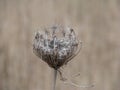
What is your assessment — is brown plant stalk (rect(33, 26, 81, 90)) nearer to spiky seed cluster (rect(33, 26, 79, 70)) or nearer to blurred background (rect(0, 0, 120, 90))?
spiky seed cluster (rect(33, 26, 79, 70))

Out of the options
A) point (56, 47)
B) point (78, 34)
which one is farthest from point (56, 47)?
point (78, 34)

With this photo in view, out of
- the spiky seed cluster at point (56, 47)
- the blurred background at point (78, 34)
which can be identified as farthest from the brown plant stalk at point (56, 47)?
the blurred background at point (78, 34)

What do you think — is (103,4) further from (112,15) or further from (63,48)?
(63,48)

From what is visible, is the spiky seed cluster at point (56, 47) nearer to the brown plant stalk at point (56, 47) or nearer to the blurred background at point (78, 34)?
the brown plant stalk at point (56, 47)

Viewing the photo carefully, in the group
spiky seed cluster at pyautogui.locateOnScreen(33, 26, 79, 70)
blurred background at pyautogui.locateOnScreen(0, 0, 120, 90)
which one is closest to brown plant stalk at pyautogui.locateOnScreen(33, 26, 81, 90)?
spiky seed cluster at pyautogui.locateOnScreen(33, 26, 79, 70)

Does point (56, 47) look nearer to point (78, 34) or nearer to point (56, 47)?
point (56, 47)

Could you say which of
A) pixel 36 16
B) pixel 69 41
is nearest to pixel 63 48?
pixel 69 41
